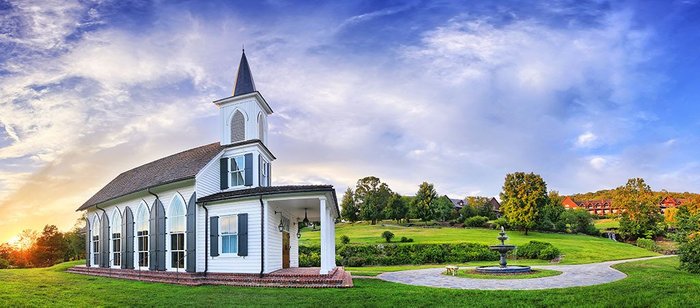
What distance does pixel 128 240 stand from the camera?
23281 millimetres

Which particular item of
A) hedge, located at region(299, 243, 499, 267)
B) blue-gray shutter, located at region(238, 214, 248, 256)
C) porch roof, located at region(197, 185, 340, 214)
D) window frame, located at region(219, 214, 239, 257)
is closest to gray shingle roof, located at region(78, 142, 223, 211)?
porch roof, located at region(197, 185, 340, 214)

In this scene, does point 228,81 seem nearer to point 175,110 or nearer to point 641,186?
point 175,110

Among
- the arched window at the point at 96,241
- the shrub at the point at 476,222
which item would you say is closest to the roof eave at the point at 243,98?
the arched window at the point at 96,241

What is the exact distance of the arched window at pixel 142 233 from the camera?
22078 millimetres

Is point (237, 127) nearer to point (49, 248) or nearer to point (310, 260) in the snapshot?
point (310, 260)

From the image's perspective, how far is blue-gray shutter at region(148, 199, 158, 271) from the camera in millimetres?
21062

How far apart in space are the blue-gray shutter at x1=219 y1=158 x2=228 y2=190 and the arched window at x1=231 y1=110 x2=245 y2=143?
1.20m

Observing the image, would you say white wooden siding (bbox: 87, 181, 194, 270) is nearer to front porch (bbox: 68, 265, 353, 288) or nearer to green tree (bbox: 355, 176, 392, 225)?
front porch (bbox: 68, 265, 353, 288)

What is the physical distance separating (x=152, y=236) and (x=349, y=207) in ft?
187

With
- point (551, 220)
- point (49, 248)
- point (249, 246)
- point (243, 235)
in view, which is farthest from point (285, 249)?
point (551, 220)

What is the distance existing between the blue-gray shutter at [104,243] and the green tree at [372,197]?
51614 mm

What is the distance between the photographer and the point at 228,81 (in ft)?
83.3

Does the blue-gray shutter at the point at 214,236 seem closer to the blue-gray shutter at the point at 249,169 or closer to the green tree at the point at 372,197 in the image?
the blue-gray shutter at the point at 249,169

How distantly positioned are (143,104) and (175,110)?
148 centimetres
